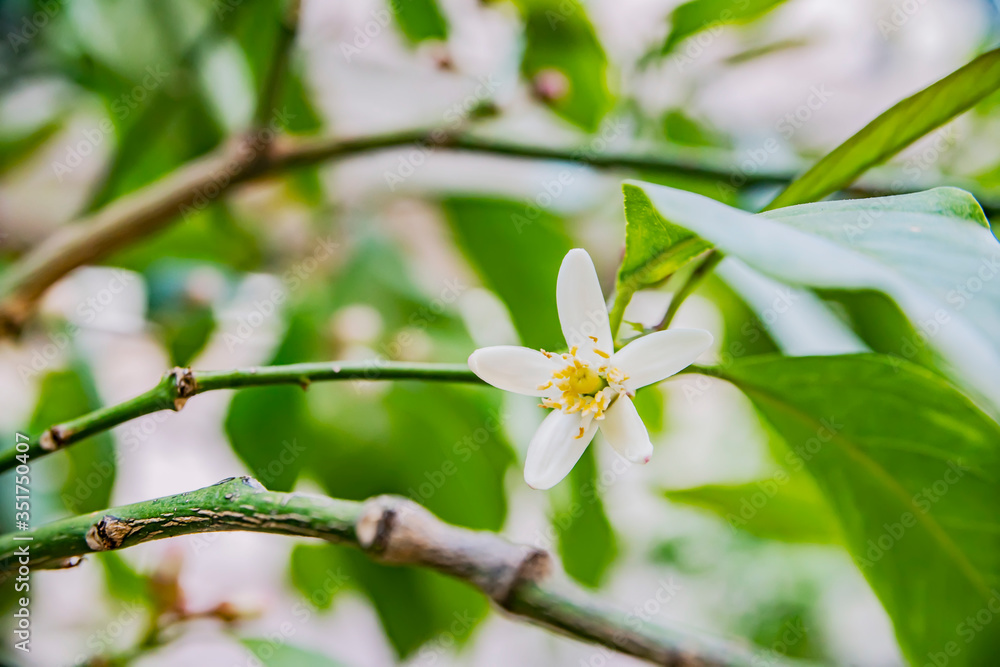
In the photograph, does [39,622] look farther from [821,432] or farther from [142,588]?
[821,432]

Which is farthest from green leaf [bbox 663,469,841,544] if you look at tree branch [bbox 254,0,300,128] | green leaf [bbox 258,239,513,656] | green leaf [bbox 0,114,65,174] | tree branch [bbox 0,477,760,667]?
green leaf [bbox 0,114,65,174]

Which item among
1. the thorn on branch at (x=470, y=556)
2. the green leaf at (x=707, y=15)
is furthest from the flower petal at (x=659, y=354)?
the green leaf at (x=707, y=15)

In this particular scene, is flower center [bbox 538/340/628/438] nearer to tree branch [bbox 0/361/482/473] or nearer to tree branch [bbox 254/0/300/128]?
tree branch [bbox 0/361/482/473]

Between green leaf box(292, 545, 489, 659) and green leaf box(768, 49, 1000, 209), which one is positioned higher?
green leaf box(768, 49, 1000, 209)

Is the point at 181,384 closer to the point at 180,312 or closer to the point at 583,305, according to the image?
the point at 583,305

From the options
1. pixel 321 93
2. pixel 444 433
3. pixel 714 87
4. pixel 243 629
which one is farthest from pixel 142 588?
pixel 714 87

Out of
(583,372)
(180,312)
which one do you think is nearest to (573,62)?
(180,312)

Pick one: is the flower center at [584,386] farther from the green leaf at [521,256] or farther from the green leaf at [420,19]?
the green leaf at [420,19]
